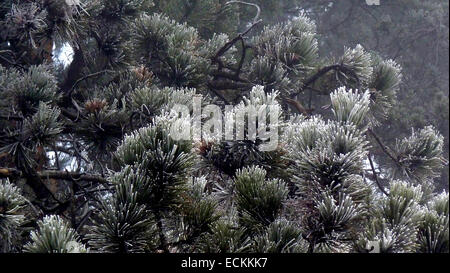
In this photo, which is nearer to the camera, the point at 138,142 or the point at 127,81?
the point at 138,142

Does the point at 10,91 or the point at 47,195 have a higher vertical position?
the point at 10,91

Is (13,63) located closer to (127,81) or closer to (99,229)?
(127,81)

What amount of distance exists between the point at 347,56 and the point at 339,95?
1.08 metres

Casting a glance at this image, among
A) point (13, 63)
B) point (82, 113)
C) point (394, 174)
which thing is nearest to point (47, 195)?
point (82, 113)

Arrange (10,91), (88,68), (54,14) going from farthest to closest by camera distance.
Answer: (88,68) → (54,14) → (10,91)

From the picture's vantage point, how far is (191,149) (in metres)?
1.80

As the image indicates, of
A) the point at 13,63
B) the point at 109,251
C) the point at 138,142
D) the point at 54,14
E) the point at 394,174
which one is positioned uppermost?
the point at 54,14

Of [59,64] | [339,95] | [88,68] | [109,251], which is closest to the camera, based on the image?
[109,251]

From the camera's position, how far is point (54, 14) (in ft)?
8.26

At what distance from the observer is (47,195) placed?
2596 millimetres

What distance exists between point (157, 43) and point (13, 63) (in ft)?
2.32

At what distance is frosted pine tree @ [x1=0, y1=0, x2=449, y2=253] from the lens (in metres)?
1.64

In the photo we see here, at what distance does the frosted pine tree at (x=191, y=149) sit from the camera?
1.64 m

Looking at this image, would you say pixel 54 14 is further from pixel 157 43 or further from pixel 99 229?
pixel 99 229
